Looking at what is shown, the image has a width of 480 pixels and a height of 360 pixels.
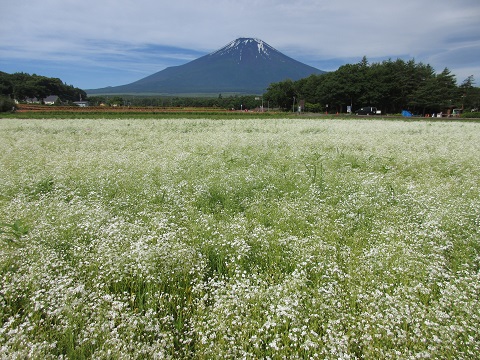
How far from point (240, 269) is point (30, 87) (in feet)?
604

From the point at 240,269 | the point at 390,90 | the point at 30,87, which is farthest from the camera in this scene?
the point at 30,87

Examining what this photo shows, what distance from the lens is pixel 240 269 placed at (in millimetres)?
4387

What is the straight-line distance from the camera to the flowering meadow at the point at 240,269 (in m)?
2.97

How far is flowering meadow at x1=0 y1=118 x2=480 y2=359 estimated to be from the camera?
297cm

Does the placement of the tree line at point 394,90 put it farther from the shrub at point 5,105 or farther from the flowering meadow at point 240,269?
the flowering meadow at point 240,269

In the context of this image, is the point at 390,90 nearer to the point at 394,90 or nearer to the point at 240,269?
the point at 394,90

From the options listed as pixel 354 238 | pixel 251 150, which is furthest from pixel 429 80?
pixel 354 238

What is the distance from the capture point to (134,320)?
3.15 m

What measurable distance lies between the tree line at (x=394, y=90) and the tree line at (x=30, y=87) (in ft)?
426

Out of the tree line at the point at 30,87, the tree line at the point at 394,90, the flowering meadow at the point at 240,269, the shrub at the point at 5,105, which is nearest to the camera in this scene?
the flowering meadow at the point at 240,269

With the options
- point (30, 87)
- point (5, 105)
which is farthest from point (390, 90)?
point (30, 87)

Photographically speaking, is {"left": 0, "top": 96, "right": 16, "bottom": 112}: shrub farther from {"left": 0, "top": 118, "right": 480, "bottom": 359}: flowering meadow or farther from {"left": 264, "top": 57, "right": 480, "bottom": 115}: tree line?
{"left": 264, "top": 57, "right": 480, "bottom": 115}: tree line

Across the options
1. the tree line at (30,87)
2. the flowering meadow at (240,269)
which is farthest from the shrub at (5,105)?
the tree line at (30,87)

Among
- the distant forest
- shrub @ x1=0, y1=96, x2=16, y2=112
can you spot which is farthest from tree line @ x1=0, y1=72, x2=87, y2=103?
the distant forest
